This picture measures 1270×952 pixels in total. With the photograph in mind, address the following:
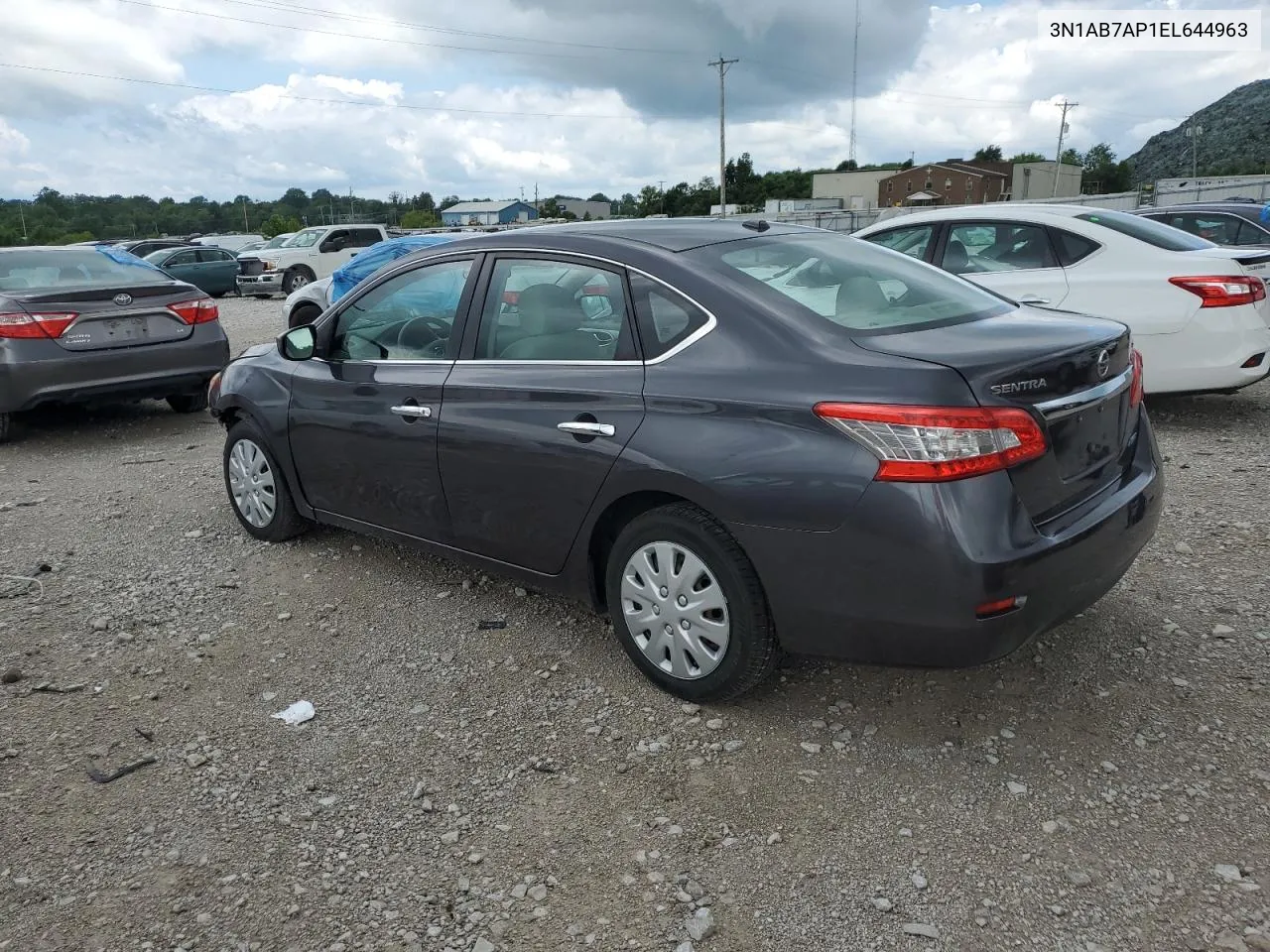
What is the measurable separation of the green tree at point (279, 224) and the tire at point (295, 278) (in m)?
52.7

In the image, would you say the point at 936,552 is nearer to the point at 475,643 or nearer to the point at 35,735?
the point at 475,643

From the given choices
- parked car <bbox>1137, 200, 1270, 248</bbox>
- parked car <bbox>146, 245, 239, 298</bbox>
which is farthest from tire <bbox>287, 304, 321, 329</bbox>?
parked car <bbox>146, 245, 239, 298</bbox>

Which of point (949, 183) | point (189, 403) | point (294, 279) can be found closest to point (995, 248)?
point (189, 403)

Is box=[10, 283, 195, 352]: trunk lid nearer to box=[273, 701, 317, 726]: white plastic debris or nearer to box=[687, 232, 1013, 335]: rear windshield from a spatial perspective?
box=[273, 701, 317, 726]: white plastic debris

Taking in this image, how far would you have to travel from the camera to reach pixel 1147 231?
712 cm

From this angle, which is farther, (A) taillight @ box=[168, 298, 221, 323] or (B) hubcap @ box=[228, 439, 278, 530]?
(A) taillight @ box=[168, 298, 221, 323]

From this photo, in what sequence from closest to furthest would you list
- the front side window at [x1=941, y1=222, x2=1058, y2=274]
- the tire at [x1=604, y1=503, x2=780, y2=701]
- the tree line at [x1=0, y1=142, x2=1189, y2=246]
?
1. the tire at [x1=604, y1=503, x2=780, y2=701]
2. the front side window at [x1=941, y1=222, x2=1058, y2=274]
3. the tree line at [x1=0, y1=142, x2=1189, y2=246]

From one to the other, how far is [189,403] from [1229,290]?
8595 millimetres

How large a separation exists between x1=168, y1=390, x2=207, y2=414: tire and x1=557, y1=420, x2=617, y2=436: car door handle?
22.0 feet

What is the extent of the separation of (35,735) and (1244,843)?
12.7 feet

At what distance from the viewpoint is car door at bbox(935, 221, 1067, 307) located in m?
7.22

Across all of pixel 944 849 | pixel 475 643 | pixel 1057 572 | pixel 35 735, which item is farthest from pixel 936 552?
pixel 35 735

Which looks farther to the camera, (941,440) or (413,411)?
(413,411)

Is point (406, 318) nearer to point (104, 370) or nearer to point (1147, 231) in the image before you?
point (104, 370)
